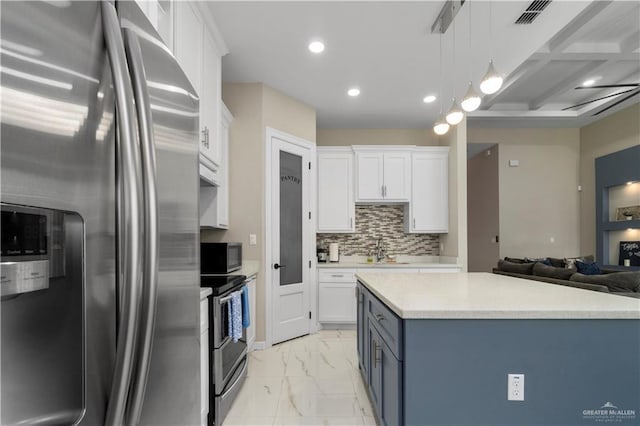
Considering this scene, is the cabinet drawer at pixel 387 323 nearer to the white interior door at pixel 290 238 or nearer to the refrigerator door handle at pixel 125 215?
the refrigerator door handle at pixel 125 215

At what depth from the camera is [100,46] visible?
60 cm

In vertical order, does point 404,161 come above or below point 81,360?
above

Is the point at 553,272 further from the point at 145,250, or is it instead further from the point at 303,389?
the point at 145,250

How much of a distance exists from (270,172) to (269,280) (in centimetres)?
118

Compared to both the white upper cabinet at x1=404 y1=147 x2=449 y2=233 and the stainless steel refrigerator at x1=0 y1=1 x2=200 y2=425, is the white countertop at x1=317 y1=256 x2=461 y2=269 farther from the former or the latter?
the stainless steel refrigerator at x1=0 y1=1 x2=200 y2=425

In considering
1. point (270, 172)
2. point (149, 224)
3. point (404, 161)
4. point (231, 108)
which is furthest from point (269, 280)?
point (149, 224)

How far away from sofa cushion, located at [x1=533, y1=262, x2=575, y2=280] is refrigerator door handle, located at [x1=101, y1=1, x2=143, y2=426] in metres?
3.39

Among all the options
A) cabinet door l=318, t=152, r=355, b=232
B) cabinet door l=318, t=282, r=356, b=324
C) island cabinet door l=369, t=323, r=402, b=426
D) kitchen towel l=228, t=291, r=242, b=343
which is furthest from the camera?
cabinet door l=318, t=152, r=355, b=232

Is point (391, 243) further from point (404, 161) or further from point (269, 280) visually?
point (269, 280)

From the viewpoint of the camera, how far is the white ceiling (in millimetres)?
2689

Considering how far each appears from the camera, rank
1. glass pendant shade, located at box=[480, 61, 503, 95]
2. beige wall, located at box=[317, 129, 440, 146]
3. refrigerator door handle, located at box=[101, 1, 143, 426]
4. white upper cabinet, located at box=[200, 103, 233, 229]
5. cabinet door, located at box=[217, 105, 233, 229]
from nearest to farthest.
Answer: refrigerator door handle, located at box=[101, 1, 143, 426] → glass pendant shade, located at box=[480, 61, 503, 95] → white upper cabinet, located at box=[200, 103, 233, 229] → cabinet door, located at box=[217, 105, 233, 229] → beige wall, located at box=[317, 129, 440, 146]

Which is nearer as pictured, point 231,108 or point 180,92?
point 180,92

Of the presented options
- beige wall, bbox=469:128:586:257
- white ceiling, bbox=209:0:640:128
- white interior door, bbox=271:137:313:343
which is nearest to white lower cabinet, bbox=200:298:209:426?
white interior door, bbox=271:137:313:343

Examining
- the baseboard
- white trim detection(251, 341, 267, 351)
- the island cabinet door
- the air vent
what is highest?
the air vent
